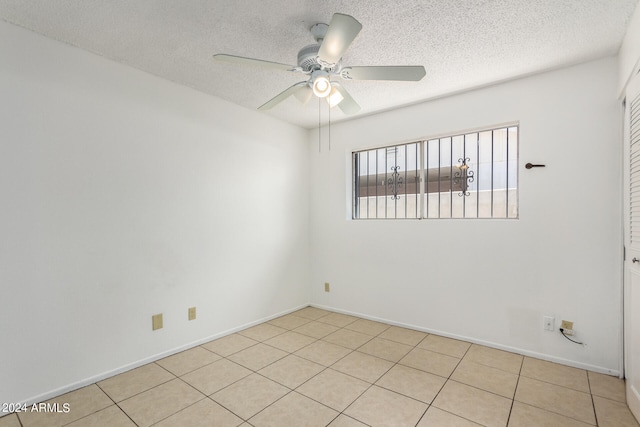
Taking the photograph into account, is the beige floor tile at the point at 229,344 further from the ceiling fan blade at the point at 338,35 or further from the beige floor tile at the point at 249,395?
the ceiling fan blade at the point at 338,35

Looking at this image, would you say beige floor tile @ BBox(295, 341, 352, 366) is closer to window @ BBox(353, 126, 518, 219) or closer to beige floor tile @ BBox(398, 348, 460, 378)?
beige floor tile @ BBox(398, 348, 460, 378)

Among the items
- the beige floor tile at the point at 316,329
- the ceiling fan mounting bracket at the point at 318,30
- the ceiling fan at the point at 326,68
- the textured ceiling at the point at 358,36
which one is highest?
the textured ceiling at the point at 358,36

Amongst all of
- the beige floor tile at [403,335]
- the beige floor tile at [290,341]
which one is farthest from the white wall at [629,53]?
the beige floor tile at [290,341]

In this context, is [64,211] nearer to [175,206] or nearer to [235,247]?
[175,206]

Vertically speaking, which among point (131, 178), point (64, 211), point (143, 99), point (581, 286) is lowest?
point (581, 286)

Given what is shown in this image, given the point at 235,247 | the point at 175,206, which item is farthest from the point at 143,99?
the point at 235,247

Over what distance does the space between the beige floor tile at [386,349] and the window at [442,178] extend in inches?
52.4

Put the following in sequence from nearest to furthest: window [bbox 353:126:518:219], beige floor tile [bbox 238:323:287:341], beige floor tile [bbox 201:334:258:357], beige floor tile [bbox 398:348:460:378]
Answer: beige floor tile [bbox 398:348:460:378], beige floor tile [bbox 201:334:258:357], window [bbox 353:126:518:219], beige floor tile [bbox 238:323:287:341]

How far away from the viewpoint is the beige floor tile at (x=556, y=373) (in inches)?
84.1

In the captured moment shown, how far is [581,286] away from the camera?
7.70 feet

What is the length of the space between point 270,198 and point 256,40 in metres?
1.84

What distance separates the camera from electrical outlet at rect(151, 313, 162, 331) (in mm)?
2514

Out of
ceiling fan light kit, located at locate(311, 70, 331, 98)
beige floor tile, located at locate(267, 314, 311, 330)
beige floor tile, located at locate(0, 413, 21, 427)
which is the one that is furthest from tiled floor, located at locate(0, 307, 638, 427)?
ceiling fan light kit, located at locate(311, 70, 331, 98)

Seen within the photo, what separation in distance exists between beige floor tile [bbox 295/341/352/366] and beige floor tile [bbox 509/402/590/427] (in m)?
1.26
